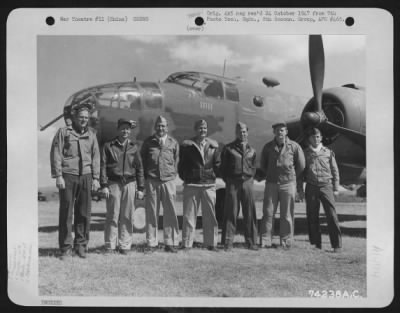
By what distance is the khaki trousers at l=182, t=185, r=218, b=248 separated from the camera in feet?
19.4

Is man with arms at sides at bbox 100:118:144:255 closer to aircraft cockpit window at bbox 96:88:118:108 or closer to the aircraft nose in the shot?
aircraft cockpit window at bbox 96:88:118:108

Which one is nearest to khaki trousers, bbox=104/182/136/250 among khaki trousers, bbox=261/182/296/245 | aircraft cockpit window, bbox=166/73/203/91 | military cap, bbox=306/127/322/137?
aircraft cockpit window, bbox=166/73/203/91

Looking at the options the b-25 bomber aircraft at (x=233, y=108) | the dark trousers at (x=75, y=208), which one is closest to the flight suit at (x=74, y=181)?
the dark trousers at (x=75, y=208)

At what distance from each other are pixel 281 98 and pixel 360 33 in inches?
66.9

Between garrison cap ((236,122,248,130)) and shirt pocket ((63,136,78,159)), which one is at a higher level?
garrison cap ((236,122,248,130))

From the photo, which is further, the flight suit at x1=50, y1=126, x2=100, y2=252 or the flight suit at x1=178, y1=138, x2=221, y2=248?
the flight suit at x1=178, y1=138, x2=221, y2=248

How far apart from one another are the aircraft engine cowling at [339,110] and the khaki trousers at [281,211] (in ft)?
3.86

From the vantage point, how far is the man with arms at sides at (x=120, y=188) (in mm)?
5793

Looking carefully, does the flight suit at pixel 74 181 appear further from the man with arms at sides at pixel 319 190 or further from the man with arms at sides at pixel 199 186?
the man with arms at sides at pixel 319 190

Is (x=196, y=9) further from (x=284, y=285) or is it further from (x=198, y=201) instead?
(x=284, y=285)

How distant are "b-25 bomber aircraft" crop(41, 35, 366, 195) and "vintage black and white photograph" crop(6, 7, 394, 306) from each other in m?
0.03

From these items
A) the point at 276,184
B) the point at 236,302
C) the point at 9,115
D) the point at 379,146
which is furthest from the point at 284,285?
the point at 9,115

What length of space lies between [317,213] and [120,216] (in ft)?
9.16

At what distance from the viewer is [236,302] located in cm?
554
